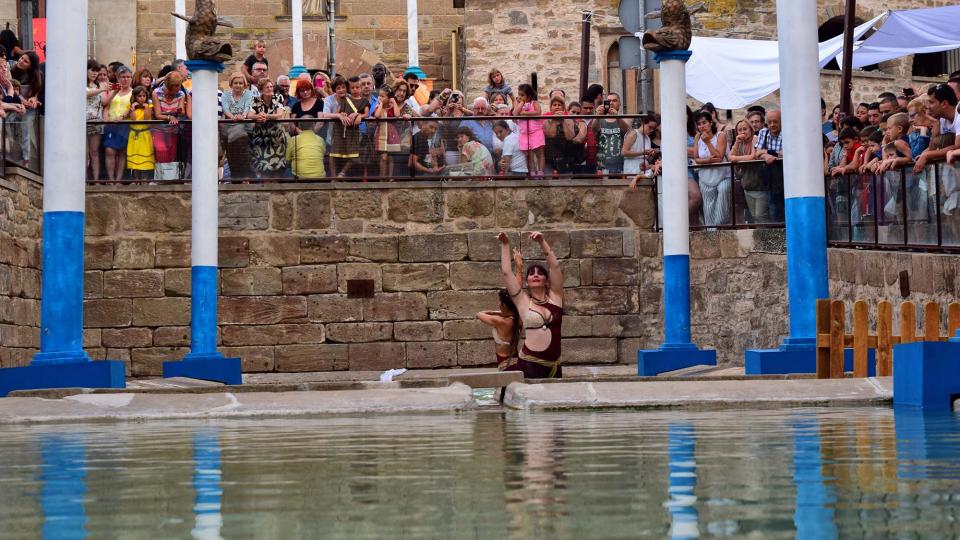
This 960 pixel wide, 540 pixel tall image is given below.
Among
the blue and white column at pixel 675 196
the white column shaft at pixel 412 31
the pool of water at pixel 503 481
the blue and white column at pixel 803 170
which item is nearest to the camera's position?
the pool of water at pixel 503 481

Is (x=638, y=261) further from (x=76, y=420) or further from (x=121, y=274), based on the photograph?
(x=76, y=420)

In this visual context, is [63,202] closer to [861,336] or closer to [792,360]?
[792,360]

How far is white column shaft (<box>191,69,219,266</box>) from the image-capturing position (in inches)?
572

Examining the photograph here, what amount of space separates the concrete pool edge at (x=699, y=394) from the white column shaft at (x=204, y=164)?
645cm

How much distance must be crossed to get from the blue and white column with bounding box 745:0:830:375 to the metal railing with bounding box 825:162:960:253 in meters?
1.13

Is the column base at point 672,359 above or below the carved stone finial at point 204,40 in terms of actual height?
below

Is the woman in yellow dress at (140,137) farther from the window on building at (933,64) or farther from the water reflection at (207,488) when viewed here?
the window on building at (933,64)

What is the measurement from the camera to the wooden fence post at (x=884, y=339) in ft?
33.6

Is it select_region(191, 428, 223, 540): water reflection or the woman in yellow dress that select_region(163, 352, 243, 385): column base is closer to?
the woman in yellow dress

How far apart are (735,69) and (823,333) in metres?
11.7

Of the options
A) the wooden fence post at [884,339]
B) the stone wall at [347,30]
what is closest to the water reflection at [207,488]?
the wooden fence post at [884,339]

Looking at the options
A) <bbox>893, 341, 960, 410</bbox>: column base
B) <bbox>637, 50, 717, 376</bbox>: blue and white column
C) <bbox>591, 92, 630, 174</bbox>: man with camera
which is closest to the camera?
<bbox>893, 341, 960, 410</bbox>: column base

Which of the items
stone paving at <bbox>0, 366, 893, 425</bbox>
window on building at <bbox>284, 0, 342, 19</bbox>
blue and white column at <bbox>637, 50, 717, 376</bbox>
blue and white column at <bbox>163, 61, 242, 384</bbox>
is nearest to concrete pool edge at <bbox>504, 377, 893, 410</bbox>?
stone paving at <bbox>0, 366, 893, 425</bbox>

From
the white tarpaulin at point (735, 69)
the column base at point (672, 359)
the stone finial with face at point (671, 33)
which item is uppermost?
the white tarpaulin at point (735, 69)
